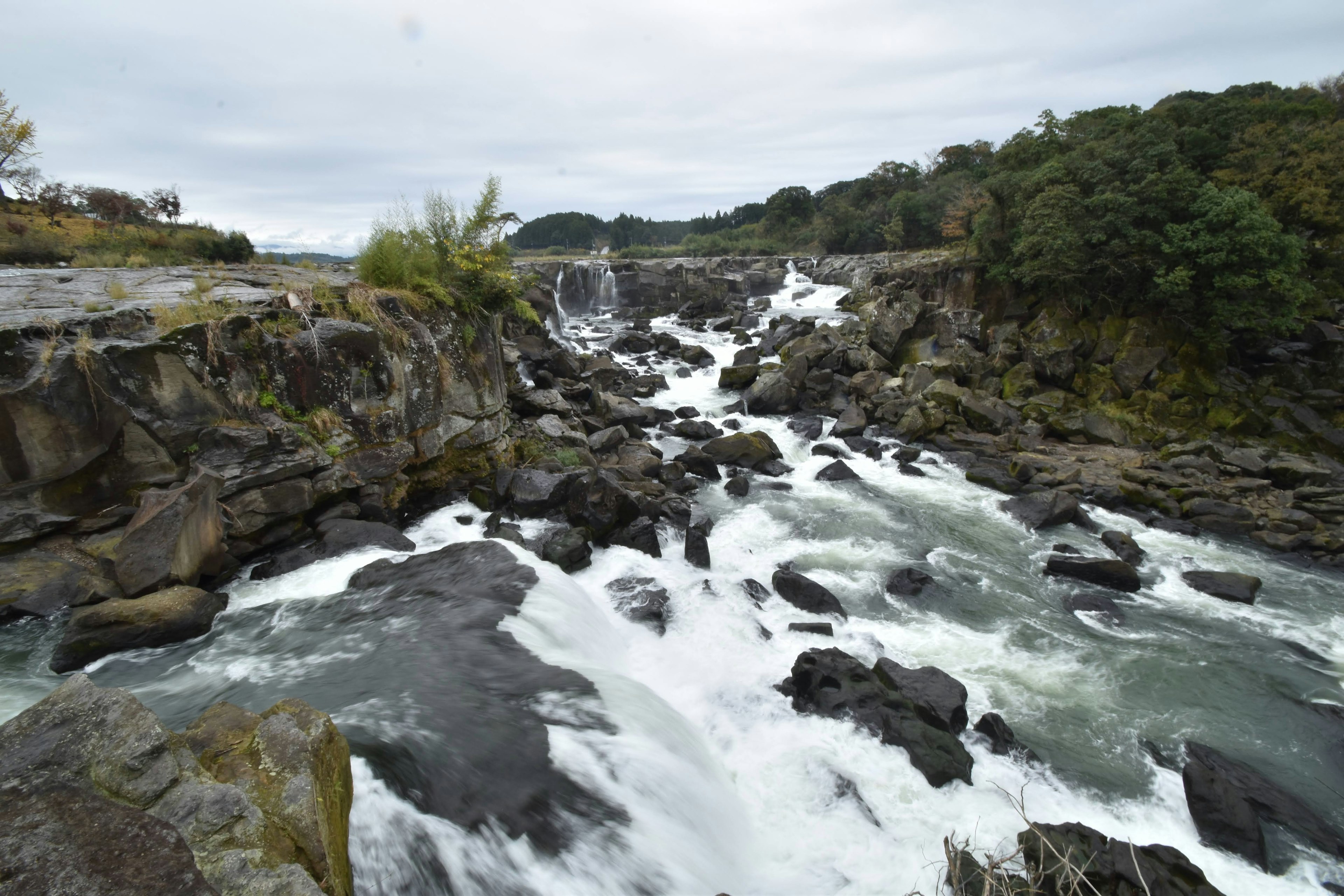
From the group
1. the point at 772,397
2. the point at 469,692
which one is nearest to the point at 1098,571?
the point at 469,692

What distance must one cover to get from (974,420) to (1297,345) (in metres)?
11.9

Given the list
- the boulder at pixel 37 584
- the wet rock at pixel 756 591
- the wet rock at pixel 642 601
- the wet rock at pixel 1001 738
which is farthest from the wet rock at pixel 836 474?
the boulder at pixel 37 584

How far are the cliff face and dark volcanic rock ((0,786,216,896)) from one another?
6.28 meters

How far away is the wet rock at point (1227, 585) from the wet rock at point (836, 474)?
268 inches

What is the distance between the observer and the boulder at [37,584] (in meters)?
6.44

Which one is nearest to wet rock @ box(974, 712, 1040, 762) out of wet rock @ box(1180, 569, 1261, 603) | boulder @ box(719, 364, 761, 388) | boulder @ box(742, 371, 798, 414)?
wet rock @ box(1180, 569, 1261, 603)

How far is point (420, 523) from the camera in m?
10.4

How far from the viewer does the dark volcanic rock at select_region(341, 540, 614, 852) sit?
4.42 m

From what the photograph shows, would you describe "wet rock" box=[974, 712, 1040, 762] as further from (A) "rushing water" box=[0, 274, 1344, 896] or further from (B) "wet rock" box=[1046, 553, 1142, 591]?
(B) "wet rock" box=[1046, 553, 1142, 591]

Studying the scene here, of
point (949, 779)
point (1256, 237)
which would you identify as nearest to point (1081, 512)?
point (949, 779)

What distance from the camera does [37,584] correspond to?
659cm

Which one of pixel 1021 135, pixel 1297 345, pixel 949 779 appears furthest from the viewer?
pixel 1021 135

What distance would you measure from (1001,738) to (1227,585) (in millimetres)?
6886

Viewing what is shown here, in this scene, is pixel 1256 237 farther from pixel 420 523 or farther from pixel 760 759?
pixel 420 523
